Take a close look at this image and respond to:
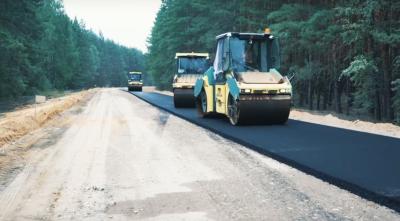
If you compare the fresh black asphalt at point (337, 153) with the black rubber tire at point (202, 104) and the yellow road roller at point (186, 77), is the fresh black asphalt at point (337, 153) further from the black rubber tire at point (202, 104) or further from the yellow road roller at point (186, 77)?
the yellow road roller at point (186, 77)

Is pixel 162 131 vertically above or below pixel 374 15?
below

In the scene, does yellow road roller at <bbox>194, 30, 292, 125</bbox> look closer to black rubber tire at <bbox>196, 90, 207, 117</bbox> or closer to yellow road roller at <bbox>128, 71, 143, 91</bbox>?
black rubber tire at <bbox>196, 90, 207, 117</bbox>

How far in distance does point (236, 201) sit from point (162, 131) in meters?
7.55

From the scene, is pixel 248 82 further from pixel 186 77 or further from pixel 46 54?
pixel 46 54

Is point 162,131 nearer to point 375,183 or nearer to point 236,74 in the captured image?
point 236,74

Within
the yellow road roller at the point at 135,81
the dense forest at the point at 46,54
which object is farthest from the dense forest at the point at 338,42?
the yellow road roller at the point at 135,81

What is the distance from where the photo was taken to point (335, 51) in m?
22.2

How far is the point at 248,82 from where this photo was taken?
43.7 feet

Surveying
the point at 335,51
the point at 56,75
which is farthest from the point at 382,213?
the point at 56,75

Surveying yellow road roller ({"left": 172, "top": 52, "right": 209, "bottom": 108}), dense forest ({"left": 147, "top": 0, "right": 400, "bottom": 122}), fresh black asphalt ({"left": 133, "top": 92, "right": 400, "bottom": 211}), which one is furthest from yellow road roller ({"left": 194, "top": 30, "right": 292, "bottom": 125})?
yellow road roller ({"left": 172, "top": 52, "right": 209, "bottom": 108})

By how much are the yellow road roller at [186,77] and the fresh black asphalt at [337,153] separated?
864 cm

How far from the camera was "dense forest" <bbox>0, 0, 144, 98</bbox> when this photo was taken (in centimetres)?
3203

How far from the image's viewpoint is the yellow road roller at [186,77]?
22016 millimetres

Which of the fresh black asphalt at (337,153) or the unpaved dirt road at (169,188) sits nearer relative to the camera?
the unpaved dirt road at (169,188)
